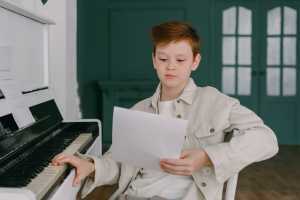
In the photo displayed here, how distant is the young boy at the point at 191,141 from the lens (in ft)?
4.22

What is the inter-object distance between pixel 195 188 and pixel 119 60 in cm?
521

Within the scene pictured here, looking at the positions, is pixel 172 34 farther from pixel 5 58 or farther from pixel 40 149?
pixel 5 58

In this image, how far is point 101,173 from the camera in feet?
4.47

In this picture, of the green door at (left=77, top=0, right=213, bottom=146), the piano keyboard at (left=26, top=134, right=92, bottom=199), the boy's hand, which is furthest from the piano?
the green door at (left=77, top=0, right=213, bottom=146)

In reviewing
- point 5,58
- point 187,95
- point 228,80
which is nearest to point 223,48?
point 228,80

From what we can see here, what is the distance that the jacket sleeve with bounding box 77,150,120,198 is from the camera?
1.36 m

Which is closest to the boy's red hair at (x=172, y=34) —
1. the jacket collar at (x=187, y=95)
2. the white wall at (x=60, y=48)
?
the jacket collar at (x=187, y=95)

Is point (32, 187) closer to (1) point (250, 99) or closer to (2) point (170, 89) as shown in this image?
(2) point (170, 89)

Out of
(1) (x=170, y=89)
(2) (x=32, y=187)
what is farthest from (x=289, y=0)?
(2) (x=32, y=187)

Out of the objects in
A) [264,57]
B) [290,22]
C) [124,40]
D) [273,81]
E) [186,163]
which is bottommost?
[186,163]

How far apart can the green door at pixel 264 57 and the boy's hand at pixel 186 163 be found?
212 inches

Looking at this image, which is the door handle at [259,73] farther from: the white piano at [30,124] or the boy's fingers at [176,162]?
the boy's fingers at [176,162]

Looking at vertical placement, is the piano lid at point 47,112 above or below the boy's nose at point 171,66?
below

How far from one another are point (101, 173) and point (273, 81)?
5531 millimetres
